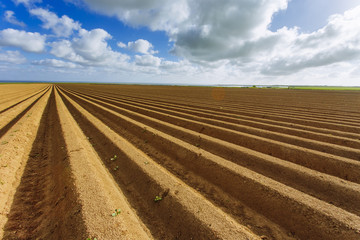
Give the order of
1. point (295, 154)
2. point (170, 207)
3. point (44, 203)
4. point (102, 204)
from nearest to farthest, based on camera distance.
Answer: point (102, 204) < point (170, 207) < point (44, 203) < point (295, 154)

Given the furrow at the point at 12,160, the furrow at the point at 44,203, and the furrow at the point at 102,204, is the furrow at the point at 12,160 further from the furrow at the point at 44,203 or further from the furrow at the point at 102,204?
the furrow at the point at 102,204

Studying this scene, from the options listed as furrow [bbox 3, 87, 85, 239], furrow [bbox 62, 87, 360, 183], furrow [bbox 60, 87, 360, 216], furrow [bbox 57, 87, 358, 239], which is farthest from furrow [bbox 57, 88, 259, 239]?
furrow [bbox 62, 87, 360, 183]

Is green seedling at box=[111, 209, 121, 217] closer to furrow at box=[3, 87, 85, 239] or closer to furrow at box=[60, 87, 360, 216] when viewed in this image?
furrow at box=[3, 87, 85, 239]

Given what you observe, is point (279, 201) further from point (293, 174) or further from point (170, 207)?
point (170, 207)

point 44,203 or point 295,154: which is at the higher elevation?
point 295,154

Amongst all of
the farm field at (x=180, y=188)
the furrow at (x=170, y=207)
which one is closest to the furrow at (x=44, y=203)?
the farm field at (x=180, y=188)

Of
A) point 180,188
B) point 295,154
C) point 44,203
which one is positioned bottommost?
point 44,203

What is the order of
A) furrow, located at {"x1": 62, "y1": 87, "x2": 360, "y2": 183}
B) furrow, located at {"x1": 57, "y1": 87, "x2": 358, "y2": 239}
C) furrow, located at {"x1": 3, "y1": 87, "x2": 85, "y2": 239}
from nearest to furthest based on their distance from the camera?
furrow, located at {"x1": 3, "y1": 87, "x2": 85, "y2": 239}, furrow, located at {"x1": 57, "y1": 87, "x2": 358, "y2": 239}, furrow, located at {"x1": 62, "y1": 87, "x2": 360, "y2": 183}

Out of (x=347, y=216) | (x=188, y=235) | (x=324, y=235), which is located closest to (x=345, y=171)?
(x=347, y=216)

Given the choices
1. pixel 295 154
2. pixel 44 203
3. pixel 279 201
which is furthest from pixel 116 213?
pixel 295 154

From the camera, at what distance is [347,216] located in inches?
108

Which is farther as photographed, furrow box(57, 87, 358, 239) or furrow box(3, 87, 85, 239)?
furrow box(57, 87, 358, 239)

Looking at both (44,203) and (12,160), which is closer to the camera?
(44,203)

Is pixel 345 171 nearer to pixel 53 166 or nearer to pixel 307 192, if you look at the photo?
pixel 307 192
